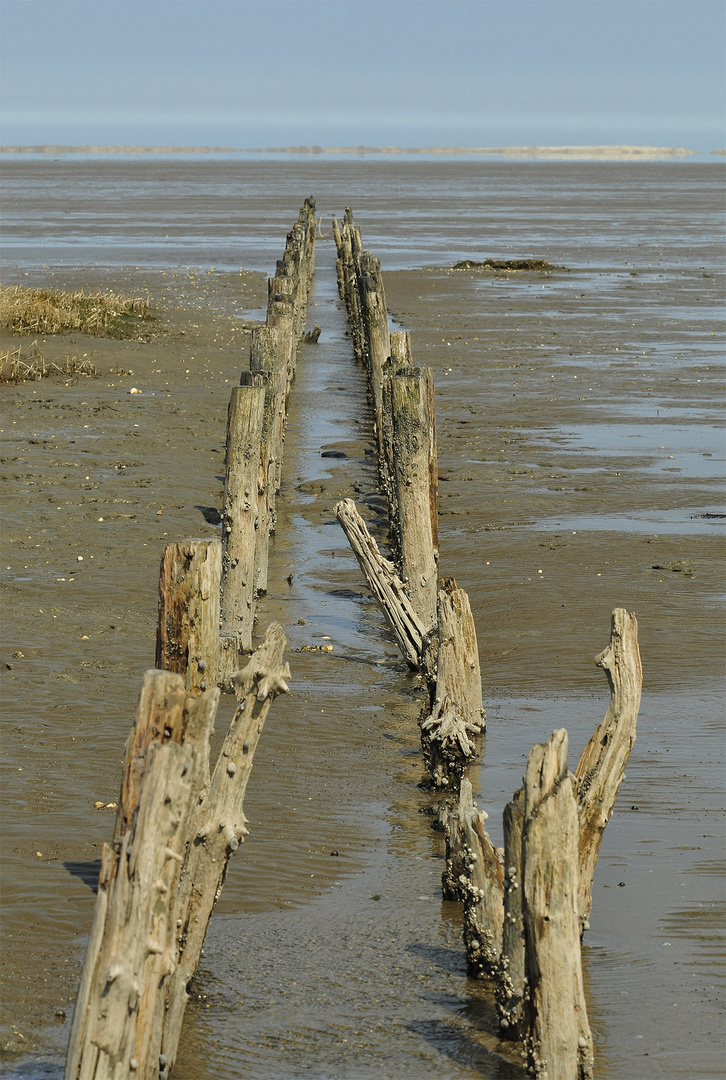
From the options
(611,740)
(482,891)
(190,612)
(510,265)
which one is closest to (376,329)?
(190,612)

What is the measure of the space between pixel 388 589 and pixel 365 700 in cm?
81

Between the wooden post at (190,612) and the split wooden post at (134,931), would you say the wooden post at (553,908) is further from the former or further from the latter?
the wooden post at (190,612)

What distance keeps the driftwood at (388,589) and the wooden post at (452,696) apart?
122cm

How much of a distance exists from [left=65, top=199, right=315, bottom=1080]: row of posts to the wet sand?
2.11 ft

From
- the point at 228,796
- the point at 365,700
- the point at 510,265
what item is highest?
the point at 510,265

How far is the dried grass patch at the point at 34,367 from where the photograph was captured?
1670cm

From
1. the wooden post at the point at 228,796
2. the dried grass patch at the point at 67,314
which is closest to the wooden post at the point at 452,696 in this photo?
the wooden post at the point at 228,796

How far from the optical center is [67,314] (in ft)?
65.8

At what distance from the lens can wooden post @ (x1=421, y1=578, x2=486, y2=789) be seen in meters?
6.95

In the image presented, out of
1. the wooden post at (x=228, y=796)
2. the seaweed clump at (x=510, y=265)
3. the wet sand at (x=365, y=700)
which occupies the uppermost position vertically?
the seaweed clump at (x=510, y=265)

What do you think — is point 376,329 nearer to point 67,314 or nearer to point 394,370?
point 394,370

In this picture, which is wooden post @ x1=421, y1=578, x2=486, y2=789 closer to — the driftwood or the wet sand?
the wet sand

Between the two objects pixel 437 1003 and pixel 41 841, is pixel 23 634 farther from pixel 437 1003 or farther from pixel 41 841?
pixel 437 1003

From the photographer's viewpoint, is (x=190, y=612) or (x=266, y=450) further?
(x=266, y=450)
